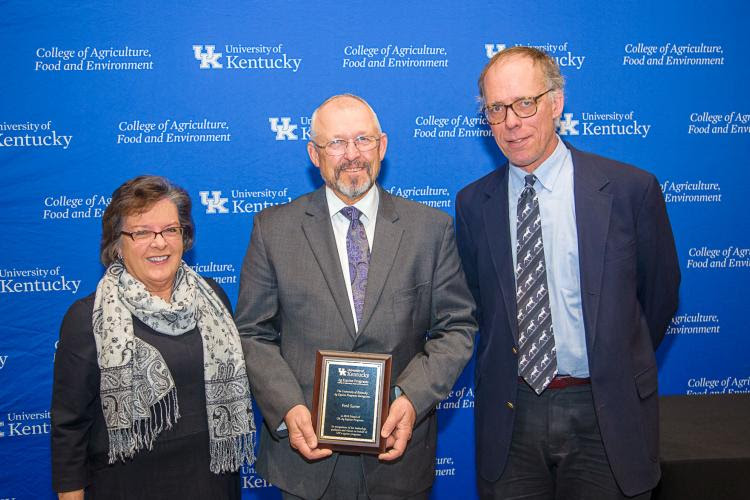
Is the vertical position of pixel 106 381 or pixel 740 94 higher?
pixel 740 94

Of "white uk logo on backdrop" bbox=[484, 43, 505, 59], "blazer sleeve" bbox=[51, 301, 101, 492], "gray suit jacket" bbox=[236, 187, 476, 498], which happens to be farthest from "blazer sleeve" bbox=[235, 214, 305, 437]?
"white uk logo on backdrop" bbox=[484, 43, 505, 59]

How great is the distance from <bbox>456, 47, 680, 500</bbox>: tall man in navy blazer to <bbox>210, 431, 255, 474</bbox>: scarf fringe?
99 centimetres

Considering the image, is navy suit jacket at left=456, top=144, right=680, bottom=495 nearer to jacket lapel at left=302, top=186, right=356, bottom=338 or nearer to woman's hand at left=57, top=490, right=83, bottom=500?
jacket lapel at left=302, top=186, right=356, bottom=338

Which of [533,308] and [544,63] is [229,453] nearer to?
[533,308]

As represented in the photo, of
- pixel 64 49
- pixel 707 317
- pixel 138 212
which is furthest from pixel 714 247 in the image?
pixel 64 49

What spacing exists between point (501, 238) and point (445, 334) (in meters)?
0.44

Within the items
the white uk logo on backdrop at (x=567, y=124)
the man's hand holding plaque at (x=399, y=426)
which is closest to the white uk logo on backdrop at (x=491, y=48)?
the white uk logo on backdrop at (x=567, y=124)

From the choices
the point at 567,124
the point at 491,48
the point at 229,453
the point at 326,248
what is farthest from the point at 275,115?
the point at 229,453

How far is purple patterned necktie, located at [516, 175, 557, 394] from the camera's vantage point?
230cm

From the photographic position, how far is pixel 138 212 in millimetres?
2332

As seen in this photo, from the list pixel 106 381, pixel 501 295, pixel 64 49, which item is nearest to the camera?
pixel 106 381

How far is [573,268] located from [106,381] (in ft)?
5.92

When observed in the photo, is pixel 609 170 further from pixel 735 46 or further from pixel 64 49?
pixel 64 49

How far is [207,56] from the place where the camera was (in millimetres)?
3605
